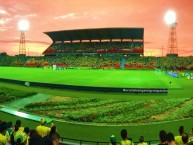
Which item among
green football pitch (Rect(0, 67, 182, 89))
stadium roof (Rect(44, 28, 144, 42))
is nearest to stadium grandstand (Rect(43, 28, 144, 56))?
stadium roof (Rect(44, 28, 144, 42))

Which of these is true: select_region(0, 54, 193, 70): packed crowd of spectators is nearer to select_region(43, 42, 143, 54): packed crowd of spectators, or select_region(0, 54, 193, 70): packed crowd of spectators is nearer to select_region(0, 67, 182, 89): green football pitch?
select_region(43, 42, 143, 54): packed crowd of spectators

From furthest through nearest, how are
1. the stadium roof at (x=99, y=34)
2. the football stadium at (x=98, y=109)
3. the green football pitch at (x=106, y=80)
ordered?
1. the stadium roof at (x=99, y=34)
2. the green football pitch at (x=106, y=80)
3. the football stadium at (x=98, y=109)

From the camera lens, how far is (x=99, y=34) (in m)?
152

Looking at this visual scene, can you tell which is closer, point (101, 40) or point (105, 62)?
point (105, 62)

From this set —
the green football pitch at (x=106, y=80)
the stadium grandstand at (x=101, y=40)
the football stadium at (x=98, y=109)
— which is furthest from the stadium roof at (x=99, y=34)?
the football stadium at (x=98, y=109)

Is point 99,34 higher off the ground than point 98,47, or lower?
higher

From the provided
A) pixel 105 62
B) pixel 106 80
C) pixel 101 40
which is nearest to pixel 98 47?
pixel 101 40

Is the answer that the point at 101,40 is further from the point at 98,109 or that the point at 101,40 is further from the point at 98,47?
the point at 98,109

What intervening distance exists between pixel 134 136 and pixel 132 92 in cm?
2090

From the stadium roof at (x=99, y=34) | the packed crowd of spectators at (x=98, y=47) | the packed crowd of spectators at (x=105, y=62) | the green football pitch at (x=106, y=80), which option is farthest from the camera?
the packed crowd of spectators at (x=98, y=47)

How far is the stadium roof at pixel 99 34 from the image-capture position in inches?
5605

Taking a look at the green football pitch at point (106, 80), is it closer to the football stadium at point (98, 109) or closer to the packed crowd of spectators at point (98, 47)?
the football stadium at point (98, 109)

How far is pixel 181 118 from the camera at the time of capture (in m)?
28.4

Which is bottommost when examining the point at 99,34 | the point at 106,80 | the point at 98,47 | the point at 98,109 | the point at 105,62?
the point at 98,109
